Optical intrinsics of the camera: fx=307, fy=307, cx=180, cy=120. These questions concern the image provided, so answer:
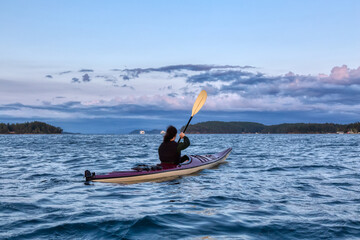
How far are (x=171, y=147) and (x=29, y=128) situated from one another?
20694 cm

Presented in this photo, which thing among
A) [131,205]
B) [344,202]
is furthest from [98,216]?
[344,202]

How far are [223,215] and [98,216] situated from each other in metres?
2.38

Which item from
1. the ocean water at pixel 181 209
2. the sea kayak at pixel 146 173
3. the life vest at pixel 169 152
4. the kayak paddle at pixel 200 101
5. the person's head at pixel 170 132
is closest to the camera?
the ocean water at pixel 181 209

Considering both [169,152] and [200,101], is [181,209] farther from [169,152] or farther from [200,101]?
[200,101]

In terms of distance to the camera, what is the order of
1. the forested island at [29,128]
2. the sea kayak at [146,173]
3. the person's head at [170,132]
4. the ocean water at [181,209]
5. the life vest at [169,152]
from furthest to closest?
the forested island at [29,128]
the life vest at [169,152]
the person's head at [170,132]
the sea kayak at [146,173]
the ocean water at [181,209]

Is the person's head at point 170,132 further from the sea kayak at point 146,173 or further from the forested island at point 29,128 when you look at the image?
the forested island at point 29,128

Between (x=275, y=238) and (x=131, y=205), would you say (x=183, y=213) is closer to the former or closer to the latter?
(x=131, y=205)

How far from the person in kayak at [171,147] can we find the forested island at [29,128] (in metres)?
200

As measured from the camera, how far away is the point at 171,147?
10.8 meters

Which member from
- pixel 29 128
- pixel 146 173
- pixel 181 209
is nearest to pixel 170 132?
pixel 146 173

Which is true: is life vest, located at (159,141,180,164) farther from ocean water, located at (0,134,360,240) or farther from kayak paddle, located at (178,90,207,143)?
kayak paddle, located at (178,90,207,143)

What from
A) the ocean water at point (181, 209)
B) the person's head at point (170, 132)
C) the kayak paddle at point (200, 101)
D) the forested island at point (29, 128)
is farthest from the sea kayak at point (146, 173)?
the forested island at point (29, 128)

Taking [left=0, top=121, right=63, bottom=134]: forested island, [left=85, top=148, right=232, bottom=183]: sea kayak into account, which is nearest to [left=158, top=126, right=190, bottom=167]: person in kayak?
[left=85, top=148, right=232, bottom=183]: sea kayak

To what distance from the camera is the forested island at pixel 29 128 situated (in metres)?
192
